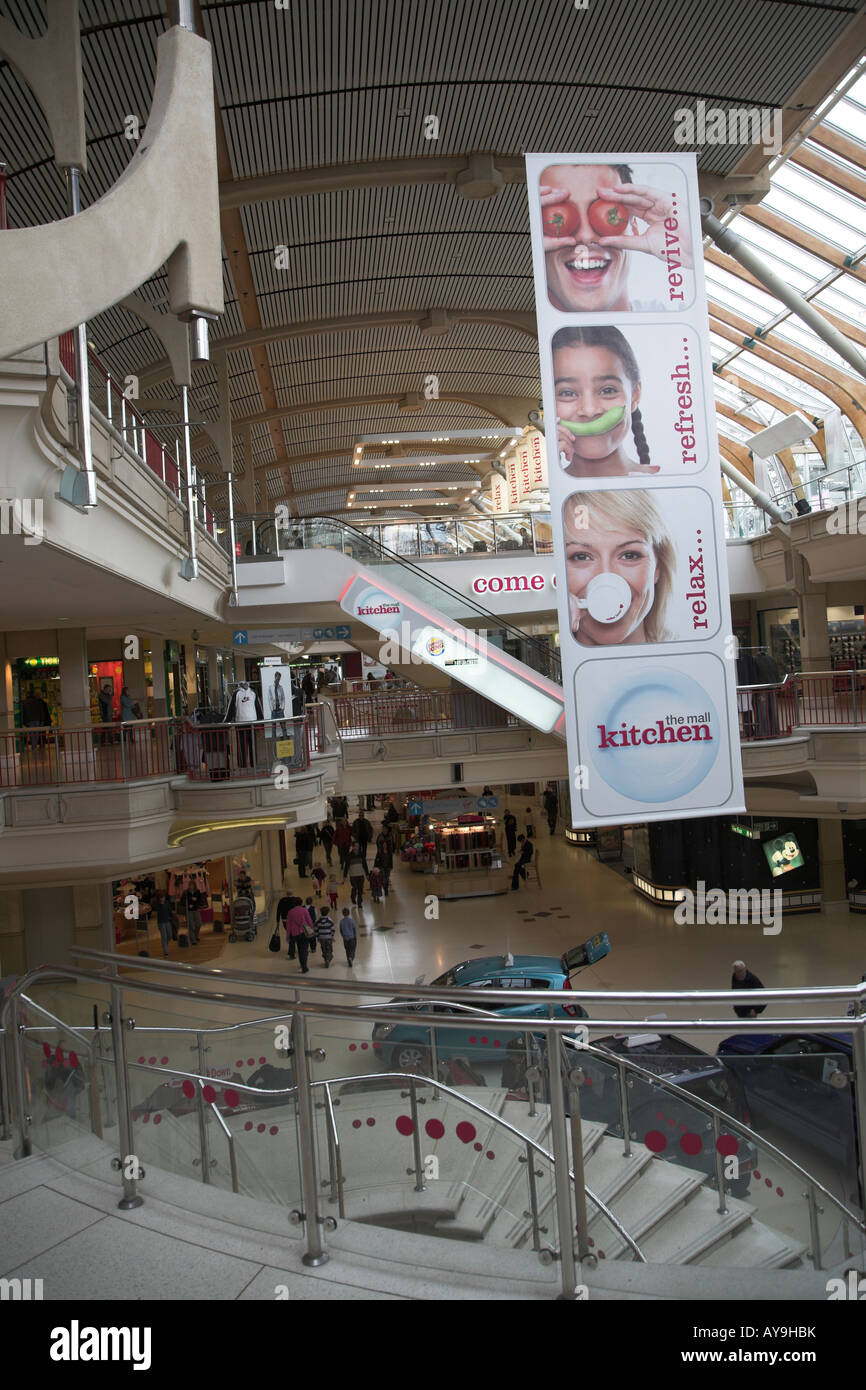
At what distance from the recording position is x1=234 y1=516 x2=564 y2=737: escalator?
52.2ft

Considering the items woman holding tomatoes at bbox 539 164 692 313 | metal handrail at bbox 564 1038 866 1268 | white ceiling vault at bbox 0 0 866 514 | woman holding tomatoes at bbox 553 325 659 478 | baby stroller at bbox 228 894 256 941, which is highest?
white ceiling vault at bbox 0 0 866 514

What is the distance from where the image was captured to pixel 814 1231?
3172 millimetres

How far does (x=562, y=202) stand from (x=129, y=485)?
4564mm

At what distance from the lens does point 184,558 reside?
12.4m

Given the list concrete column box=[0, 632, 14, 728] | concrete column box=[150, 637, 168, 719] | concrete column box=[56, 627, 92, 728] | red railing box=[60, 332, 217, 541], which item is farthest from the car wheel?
concrete column box=[150, 637, 168, 719]

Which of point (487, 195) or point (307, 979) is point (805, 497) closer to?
point (487, 195)

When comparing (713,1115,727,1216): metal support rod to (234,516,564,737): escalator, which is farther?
(234,516,564,737): escalator

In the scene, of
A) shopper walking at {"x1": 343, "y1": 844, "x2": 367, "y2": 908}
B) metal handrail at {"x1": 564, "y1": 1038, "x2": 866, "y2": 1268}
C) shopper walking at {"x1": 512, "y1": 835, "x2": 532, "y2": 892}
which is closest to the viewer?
metal handrail at {"x1": 564, "y1": 1038, "x2": 866, "y2": 1268}

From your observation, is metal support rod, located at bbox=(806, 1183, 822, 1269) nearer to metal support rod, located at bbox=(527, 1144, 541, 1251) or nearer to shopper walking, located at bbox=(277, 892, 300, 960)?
metal support rod, located at bbox=(527, 1144, 541, 1251)

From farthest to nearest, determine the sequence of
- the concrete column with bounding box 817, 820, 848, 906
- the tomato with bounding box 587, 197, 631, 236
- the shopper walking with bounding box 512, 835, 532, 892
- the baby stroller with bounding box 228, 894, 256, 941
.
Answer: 1. the shopper walking with bounding box 512, 835, 532, 892
2. the concrete column with bounding box 817, 820, 848, 906
3. the baby stroller with bounding box 228, 894, 256, 941
4. the tomato with bounding box 587, 197, 631, 236

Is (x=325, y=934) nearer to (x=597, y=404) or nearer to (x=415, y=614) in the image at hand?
(x=415, y=614)

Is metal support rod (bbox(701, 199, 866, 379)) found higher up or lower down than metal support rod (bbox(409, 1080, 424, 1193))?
higher up

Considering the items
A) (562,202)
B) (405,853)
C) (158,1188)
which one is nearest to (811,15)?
(562,202)

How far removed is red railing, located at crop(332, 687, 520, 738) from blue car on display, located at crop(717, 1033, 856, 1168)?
15041 millimetres
